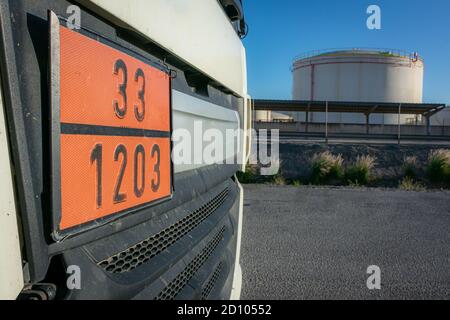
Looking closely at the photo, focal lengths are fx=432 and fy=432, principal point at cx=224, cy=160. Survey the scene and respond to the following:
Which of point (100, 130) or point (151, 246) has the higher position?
point (100, 130)

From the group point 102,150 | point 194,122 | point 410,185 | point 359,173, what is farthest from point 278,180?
point 102,150

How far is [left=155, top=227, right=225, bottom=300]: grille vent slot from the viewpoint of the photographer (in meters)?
1.58

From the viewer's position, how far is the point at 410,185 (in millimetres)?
10672

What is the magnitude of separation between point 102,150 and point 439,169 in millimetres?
12010

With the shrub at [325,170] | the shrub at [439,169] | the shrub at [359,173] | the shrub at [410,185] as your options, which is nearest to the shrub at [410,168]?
the shrub at [410,185]

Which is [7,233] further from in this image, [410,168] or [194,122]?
[410,168]

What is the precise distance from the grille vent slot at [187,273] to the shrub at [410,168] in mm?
11029

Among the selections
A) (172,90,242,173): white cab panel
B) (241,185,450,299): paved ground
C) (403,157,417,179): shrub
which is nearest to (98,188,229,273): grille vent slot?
(172,90,242,173): white cab panel

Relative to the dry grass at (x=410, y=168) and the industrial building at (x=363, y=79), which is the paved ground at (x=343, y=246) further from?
the industrial building at (x=363, y=79)

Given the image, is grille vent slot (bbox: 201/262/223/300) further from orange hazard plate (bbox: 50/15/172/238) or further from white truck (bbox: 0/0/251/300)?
orange hazard plate (bbox: 50/15/172/238)

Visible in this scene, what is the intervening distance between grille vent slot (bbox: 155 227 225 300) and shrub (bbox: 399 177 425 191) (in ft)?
29.4

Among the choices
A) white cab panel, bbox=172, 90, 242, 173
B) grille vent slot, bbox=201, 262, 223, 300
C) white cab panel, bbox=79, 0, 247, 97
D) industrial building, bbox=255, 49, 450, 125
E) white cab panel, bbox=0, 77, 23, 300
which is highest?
industrial building, bbox=255, 49, 450, 125

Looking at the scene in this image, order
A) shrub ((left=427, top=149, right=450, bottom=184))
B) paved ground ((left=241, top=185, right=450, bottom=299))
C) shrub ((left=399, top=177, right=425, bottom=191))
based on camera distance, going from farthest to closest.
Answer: shrub ((left=427, top=149, right=450, bottom=184)), shrub ((left=399, top=177, right=425, bottom=191)), paved ground ((left=241, top=185, right=450, bottom=299))

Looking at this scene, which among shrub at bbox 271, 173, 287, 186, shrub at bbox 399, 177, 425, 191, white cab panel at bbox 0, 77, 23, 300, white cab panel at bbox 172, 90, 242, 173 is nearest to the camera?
white cab panel at bbox 0, 77, 23, 300
